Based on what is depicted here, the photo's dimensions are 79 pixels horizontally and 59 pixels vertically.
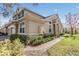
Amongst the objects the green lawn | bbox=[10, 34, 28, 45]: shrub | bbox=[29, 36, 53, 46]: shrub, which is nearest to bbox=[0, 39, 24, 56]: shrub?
bbox=[10, 34, 28, 45]: shrub

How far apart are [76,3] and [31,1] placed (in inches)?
21.3

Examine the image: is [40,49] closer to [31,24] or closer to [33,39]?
[33,39]

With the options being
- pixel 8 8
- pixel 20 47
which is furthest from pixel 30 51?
pixel 8 8

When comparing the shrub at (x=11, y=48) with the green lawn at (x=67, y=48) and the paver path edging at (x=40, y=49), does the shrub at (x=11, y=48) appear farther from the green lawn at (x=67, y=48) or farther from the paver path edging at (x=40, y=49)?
the green lawn at (x=67, y=48)

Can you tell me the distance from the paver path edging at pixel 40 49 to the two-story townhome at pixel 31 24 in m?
0.12

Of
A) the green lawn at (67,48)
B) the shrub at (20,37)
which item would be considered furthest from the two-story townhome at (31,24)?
the green lawn at (67,48)

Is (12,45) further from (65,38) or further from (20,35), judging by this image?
(65,38)

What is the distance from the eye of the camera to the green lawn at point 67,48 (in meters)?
1.86

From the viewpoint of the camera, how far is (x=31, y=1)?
1882mm

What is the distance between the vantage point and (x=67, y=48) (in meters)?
1.87

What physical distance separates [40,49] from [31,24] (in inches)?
12.9

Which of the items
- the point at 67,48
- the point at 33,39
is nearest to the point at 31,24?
the point at 33,39

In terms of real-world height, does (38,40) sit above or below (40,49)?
above

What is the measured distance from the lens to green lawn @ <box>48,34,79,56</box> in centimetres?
186
